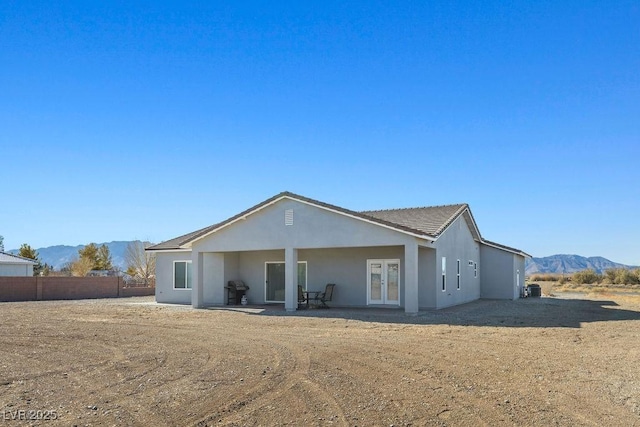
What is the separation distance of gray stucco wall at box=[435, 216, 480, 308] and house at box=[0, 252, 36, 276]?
103 ft

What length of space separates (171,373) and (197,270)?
45.7 feet

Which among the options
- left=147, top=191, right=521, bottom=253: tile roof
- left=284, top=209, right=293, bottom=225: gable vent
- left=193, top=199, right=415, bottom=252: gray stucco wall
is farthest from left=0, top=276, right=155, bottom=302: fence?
left=284, top=209, right=293, bottom=225: gable vent

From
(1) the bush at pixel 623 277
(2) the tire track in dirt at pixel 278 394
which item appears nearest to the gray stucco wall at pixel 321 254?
(2) the tire track in dirt at pixel 278 394

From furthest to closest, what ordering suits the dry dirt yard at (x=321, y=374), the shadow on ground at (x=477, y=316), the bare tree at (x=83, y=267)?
the bare tree at (x=83, y=267) → the shadow on ground at (x=477, y=316) → the dry dirt yard at (x=321, y=374)

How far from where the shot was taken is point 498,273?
28.1m

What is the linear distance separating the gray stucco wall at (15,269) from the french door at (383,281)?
2950 cm

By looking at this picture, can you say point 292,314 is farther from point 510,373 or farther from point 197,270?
point 510,373

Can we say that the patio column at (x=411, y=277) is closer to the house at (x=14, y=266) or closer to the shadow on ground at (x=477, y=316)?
the shadow on ground at (x=477, y=316)

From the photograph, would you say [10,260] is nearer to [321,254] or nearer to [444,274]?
[321,254]

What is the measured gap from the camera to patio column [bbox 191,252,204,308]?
847 inches

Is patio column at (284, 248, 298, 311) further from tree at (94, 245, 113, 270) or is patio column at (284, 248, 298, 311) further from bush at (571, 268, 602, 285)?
bush at (571, 268, 602, 285)

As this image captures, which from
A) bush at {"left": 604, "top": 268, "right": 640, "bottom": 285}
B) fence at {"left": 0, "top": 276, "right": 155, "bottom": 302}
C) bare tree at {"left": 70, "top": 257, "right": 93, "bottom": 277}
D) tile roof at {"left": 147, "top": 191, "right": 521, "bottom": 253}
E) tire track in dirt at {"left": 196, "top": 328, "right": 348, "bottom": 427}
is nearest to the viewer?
tire track in dirt at {"left": 196, "top": 328, "right": 348, "bottom": 427}

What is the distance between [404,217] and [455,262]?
2.82m

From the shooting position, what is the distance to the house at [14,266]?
3819cm
